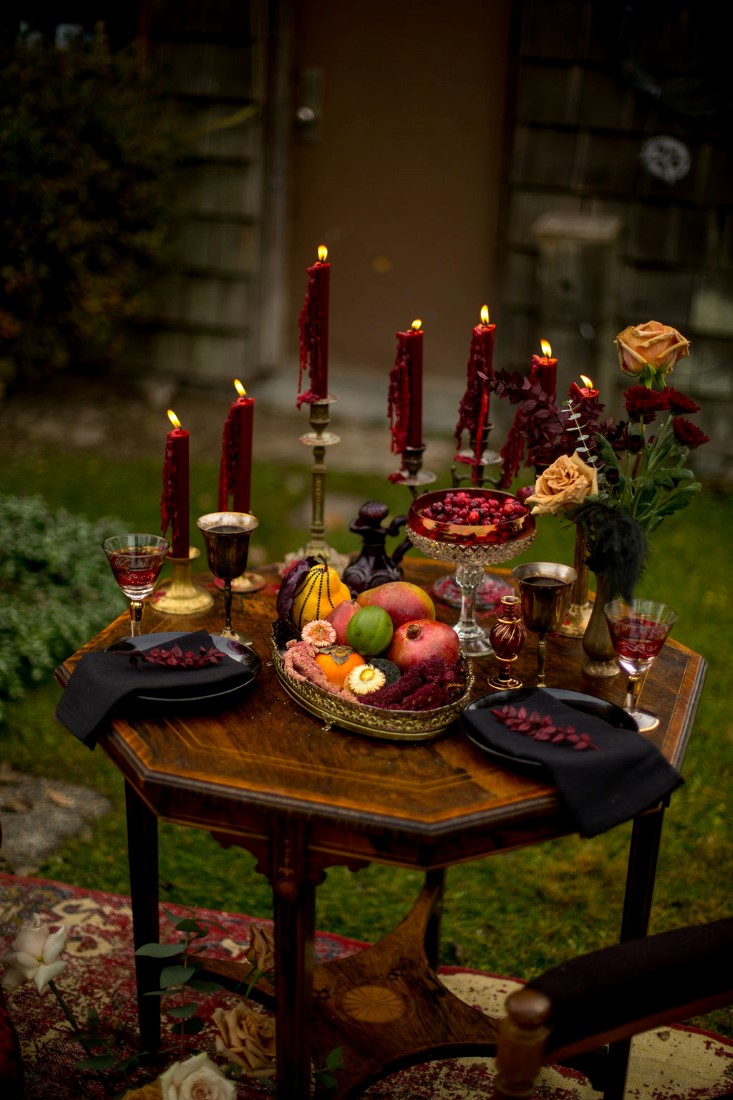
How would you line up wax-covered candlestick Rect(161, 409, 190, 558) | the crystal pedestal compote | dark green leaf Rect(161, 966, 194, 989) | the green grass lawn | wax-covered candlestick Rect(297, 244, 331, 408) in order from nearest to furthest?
dark green leaf Rect(161, 966, 194, 989) → the crystal pedestal compote → wax-covered candlestick Rect(161, 409, 190, 558) → wax-covered candlestick Rect(297, 244, 331, 408) → the green grass lawn

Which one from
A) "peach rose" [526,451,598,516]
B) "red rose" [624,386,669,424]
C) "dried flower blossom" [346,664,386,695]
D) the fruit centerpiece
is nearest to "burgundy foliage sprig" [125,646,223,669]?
the fruit centerpiece

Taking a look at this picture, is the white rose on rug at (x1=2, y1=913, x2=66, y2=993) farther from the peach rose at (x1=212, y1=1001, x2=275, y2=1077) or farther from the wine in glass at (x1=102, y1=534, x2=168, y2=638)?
the wine in glass at (x1=102, y1=534, x2=168, y2=638)

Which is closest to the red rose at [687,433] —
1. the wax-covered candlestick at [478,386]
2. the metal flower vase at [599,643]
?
the metal flower vase at [599,643]

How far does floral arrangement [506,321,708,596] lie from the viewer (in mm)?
1938

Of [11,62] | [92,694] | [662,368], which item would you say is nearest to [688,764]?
[662,368]

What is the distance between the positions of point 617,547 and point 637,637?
177 mm

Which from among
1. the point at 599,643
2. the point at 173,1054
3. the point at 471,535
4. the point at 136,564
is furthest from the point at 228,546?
the point at 173,1054

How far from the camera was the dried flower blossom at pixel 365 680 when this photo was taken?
1.87 metres

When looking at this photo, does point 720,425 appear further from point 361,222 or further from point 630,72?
point 361,222

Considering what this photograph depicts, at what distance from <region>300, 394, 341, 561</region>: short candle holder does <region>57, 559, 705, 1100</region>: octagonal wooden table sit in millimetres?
319

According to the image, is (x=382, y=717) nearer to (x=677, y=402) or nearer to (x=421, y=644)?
(x=421, y=644)

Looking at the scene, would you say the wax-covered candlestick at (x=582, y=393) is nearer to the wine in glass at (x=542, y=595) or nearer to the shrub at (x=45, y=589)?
the wine in glass at (x=542, y=595)

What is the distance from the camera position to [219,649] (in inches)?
80.0

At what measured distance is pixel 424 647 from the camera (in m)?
1.93
